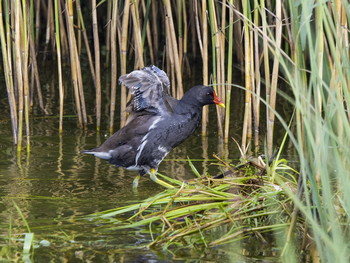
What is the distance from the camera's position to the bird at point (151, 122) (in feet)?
16.1

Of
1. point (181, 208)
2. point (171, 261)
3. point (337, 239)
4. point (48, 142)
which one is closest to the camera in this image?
point (337, 239)

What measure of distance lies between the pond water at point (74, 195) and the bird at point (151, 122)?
204 mm

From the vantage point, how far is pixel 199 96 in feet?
16.5

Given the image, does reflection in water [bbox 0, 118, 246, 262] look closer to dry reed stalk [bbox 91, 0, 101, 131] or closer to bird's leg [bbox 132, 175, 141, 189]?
bird's leg [bbox 132, 175, 141, 189]

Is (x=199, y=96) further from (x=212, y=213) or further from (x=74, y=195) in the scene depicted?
(x=212, y=213)

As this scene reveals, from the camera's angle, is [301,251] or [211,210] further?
[211,210]

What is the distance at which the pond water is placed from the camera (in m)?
3.37

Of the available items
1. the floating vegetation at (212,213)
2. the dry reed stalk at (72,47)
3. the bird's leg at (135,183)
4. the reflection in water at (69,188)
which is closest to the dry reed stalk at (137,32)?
the dry reed stalk at (72,47)

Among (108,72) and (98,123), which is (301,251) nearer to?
(98,123)

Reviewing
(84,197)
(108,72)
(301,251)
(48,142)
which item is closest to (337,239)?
(301,251)

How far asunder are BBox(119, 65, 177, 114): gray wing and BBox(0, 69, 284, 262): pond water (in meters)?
0.57

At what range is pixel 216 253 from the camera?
3404mm

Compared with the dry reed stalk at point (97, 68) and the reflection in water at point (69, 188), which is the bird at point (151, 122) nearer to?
the reflection in water at point (69, 188)

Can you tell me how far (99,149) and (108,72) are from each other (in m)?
4.11
